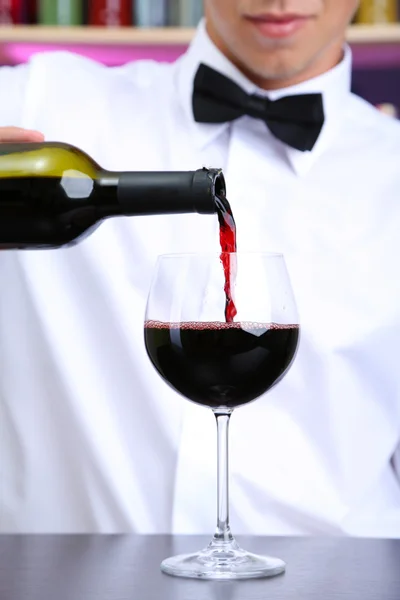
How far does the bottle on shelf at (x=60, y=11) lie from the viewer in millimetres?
2715

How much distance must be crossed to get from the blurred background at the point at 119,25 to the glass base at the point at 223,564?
1.92 meters

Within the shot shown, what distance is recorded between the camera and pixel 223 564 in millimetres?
916

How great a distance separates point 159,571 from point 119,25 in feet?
6.70

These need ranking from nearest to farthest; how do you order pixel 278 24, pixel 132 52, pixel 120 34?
1. pixel 278 24
2. pixel 120 34
3. pixel 132 52

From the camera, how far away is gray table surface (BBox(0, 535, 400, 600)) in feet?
2.69

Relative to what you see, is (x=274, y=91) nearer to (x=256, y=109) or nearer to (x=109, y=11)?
(x=256, y=109)

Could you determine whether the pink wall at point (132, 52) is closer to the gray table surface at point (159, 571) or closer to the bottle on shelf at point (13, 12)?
the bottle on shelf at point (13, 12)

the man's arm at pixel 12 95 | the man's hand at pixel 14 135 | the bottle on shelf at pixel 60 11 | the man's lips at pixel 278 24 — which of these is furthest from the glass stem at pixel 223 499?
the bottle on shelf at pixel 60 11

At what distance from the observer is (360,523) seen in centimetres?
173

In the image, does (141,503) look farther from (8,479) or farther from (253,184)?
(253,184)

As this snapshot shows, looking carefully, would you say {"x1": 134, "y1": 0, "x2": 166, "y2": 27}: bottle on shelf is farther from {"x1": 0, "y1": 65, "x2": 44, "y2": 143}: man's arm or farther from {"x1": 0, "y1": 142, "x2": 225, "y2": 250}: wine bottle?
{"x1": 0, "y1": 142, "x2": 225, "y2": 250}: wine bottle

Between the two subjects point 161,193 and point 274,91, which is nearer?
point 161,193

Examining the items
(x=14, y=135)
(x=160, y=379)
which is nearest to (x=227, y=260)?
(x=14, y=135)

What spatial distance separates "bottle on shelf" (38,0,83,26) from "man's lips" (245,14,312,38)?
1.09 m
